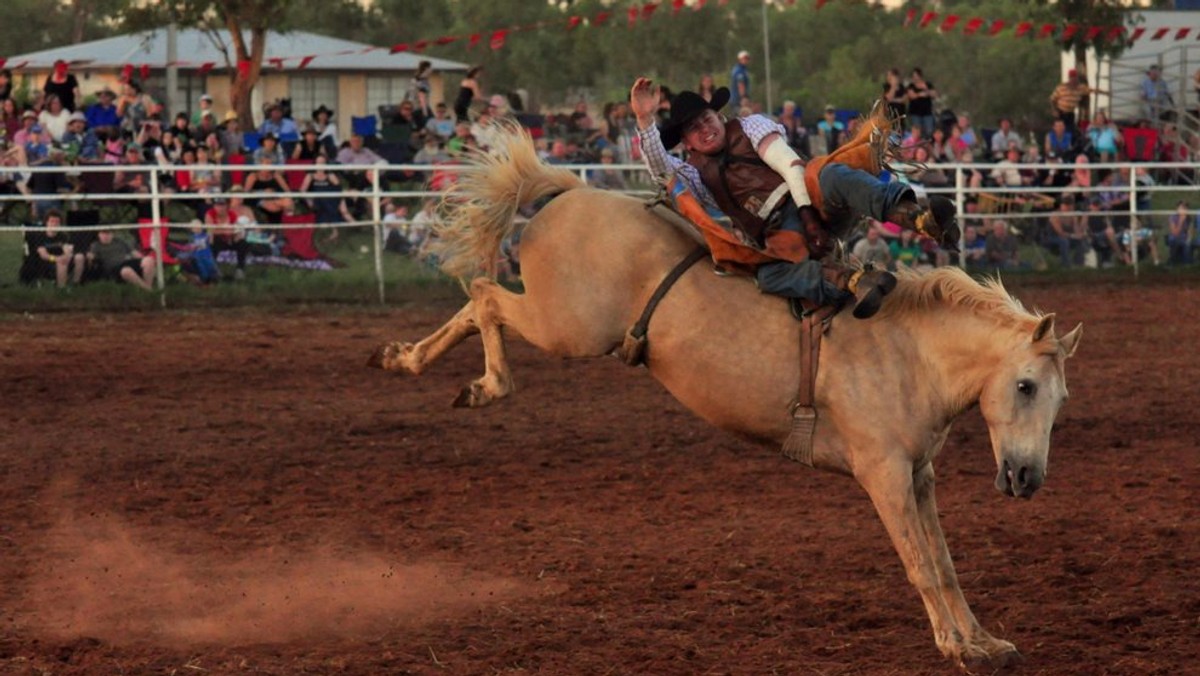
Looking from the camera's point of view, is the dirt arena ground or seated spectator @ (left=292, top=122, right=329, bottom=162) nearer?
the dirt arena ground

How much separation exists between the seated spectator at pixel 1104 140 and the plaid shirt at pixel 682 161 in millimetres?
15193

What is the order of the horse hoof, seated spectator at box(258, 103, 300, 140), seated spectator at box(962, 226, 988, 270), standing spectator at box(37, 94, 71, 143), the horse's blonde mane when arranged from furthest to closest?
seated spectator at box(258, 103, 300, 140) → seated spectator at box(962, 226, 988, 270) → standing spectator at box(37, 94, 71, 143) → the horse's blonde mane → the horse hoof

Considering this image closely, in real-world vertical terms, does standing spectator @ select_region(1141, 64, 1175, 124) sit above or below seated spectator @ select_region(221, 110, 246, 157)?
above

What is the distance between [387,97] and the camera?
39688 millimetres

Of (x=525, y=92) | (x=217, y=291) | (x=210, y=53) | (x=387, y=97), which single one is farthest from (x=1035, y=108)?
(x=217, y=291)

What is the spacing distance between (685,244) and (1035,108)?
162ft

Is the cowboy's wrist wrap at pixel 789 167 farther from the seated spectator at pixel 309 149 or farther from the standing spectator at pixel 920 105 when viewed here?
the standing spectator at pixel 920 105

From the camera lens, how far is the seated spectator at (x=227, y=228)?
15.9 metres

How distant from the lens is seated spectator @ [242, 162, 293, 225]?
16.1 meters

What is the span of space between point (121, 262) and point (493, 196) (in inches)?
404

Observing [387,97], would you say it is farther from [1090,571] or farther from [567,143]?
[1090,571]

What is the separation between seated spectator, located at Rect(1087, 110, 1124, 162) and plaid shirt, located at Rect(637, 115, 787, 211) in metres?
15.2

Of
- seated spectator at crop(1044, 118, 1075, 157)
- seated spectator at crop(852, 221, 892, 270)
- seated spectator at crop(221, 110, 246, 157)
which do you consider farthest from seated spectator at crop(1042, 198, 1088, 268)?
seated spectator at crop(221, 110, 246, 157)

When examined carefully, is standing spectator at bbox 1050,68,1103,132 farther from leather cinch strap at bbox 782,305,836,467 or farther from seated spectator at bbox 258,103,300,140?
leather cinch strap at bbox 782,305,836,467
